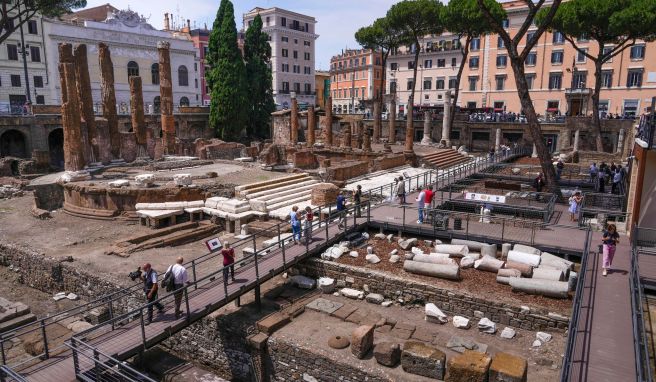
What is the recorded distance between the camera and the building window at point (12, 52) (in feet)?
146

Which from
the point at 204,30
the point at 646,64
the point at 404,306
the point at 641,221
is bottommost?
the point at 404,306

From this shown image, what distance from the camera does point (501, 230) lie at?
15570 millimetres

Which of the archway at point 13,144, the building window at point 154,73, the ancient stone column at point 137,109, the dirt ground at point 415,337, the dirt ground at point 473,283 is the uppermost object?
the building window at point 154,73

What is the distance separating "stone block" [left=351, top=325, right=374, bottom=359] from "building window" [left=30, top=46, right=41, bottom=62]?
161 feet

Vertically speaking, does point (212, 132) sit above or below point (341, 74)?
below

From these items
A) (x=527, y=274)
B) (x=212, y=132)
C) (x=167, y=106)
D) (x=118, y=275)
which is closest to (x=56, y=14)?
(x=167, y=106)

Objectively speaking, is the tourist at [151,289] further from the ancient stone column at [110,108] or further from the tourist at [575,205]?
the ancient stone column at [110,108]

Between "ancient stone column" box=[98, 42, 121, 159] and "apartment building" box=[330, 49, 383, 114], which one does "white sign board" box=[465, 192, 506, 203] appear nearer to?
"ancient stone column" box=[98, 42, 121, 159]

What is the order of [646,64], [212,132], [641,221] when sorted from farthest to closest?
[212,132]
[646,64]
[641,221]

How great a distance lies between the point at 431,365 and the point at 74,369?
695cm

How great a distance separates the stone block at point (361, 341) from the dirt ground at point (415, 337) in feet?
0.49

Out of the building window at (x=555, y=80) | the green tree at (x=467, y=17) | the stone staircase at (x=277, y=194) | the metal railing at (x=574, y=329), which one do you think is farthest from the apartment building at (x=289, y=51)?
the metal railing at (x=574, y=329)

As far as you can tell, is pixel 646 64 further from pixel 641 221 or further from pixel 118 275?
pixel 118 275

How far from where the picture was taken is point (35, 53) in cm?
4581
